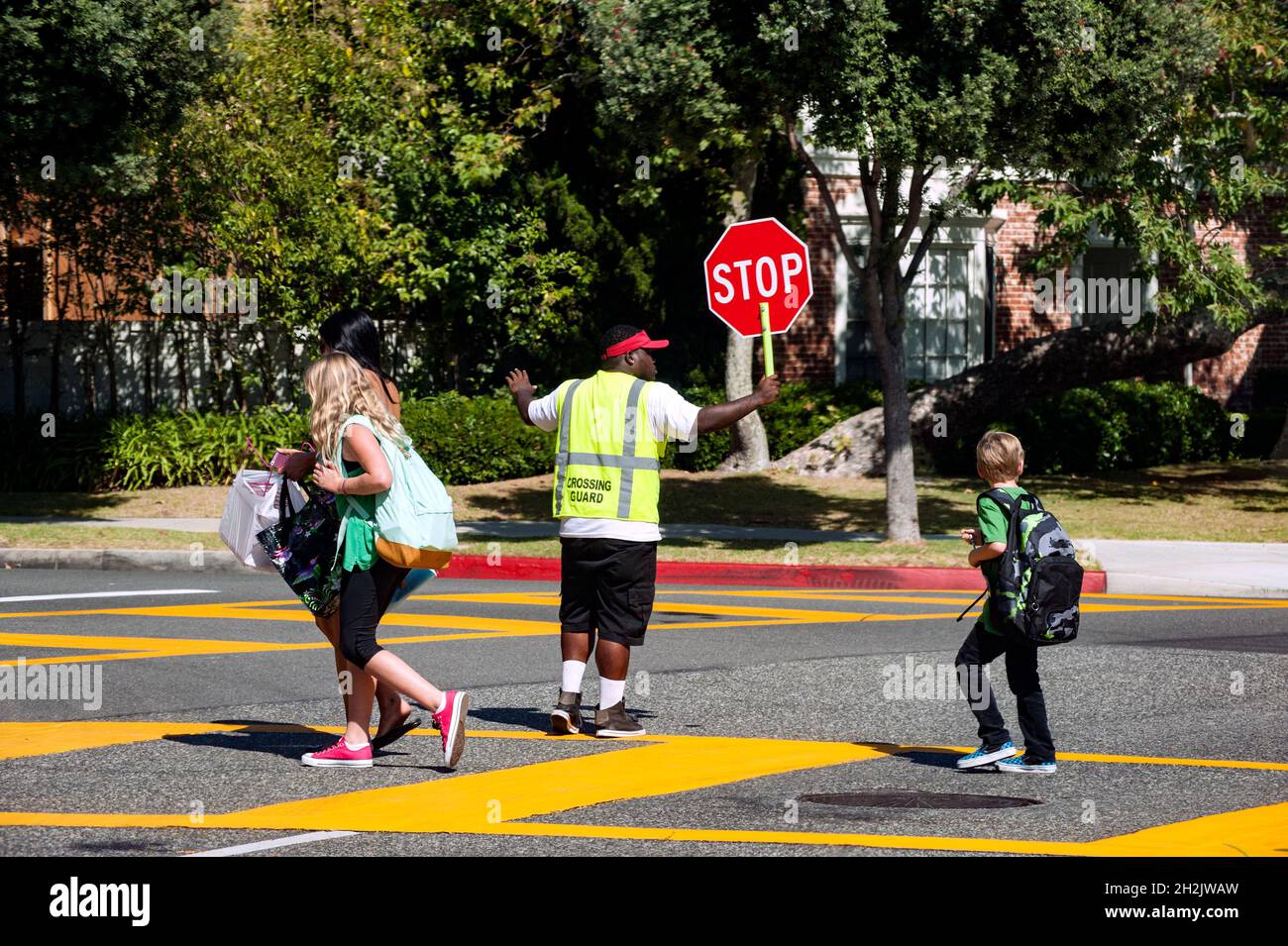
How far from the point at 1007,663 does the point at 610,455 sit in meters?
2.04

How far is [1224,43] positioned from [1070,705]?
521 inches

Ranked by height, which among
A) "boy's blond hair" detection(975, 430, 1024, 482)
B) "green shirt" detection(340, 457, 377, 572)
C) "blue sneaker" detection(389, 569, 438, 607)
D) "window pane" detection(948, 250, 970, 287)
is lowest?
"blue sneaker" detection(389, 569, 438, 607)

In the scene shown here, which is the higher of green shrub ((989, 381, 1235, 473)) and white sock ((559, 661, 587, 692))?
green shrub ((989, 381, 1235, 473))

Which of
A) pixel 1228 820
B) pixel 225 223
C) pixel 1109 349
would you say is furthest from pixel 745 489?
pixel 1228 820

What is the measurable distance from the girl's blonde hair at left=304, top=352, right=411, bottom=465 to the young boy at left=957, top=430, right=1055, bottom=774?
2.52m

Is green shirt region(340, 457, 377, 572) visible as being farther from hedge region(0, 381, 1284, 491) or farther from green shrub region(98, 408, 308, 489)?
green shrub region(98, 408, 308, 489)

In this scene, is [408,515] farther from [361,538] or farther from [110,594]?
[110,594]

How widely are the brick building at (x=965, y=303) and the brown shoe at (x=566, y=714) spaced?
59.8 ft

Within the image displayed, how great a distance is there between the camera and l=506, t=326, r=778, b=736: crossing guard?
7.79 m

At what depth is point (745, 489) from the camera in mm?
21625

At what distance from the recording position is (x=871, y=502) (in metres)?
20.9

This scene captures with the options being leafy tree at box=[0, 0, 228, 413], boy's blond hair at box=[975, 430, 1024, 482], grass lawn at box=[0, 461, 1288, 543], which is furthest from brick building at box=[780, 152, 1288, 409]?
boy's blond hair at box=[975, 430, 1024, 482]

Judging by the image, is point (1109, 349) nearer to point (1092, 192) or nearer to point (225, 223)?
point (1092, 192)
